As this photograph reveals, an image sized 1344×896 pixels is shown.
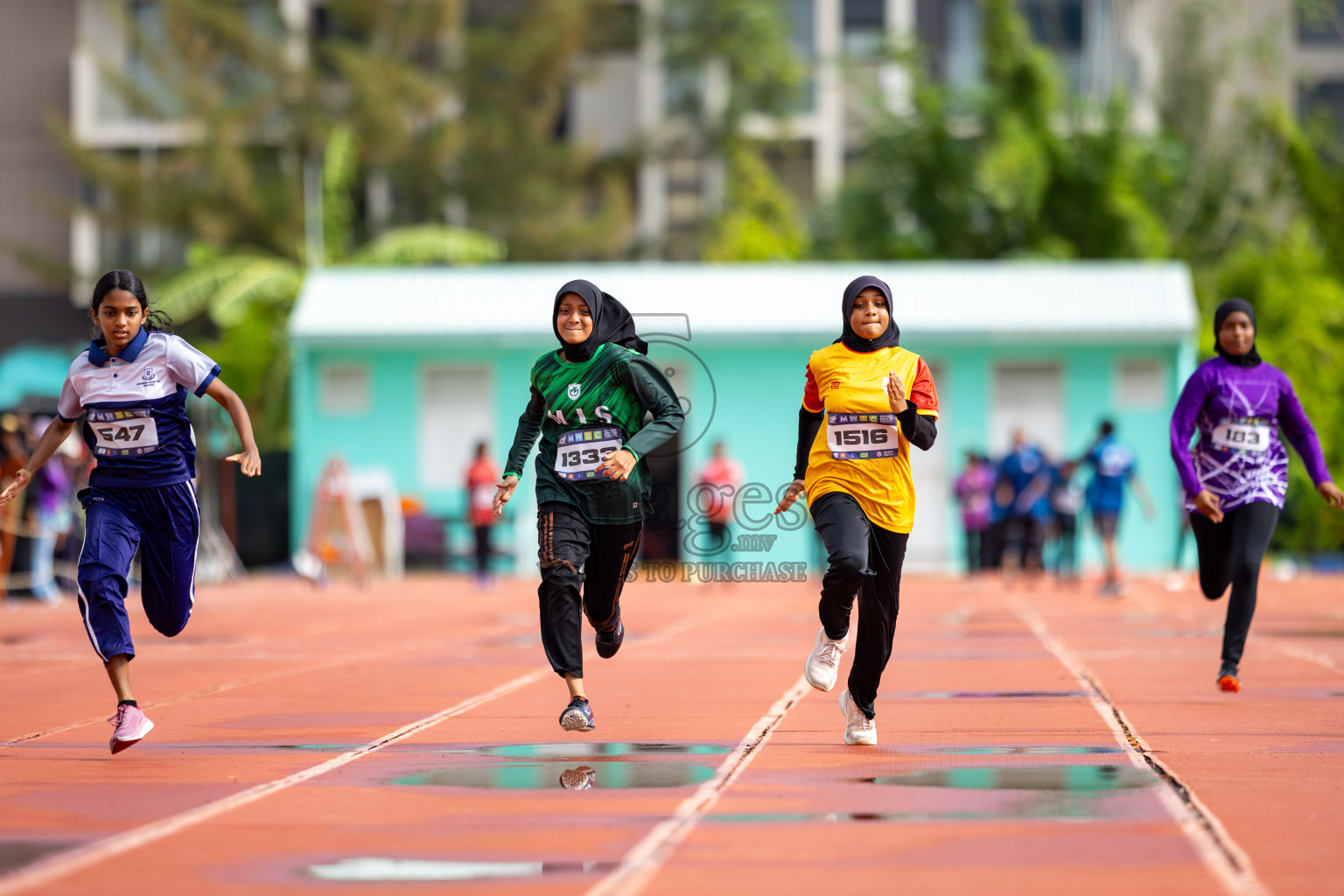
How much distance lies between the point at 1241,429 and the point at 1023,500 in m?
14.1

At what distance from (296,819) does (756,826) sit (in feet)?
4.88

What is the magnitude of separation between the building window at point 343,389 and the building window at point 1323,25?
23.8 meters

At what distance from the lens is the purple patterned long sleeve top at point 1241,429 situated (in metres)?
9.87

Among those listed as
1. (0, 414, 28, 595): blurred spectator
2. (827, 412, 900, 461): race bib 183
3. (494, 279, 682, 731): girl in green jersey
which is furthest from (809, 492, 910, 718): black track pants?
(0, 414, 28, 595): blurred spectator

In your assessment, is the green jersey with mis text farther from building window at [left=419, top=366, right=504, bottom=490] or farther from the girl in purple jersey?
building window at [left=419, top=366, right=504, bottom=490]

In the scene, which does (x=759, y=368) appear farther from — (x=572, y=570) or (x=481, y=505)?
(x=572, y=570)

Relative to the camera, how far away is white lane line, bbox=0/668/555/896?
516 cm

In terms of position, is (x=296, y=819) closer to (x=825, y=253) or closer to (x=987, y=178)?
(x=987, y=178)

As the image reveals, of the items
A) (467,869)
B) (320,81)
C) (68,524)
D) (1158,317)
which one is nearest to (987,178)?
(1158,317)

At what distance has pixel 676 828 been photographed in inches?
232

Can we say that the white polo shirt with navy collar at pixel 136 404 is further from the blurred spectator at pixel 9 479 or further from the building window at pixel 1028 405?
the building window at pixel 1028 405

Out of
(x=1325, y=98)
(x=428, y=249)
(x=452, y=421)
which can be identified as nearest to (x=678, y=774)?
(x=452, y=421)

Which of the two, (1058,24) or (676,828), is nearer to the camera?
(676,828)

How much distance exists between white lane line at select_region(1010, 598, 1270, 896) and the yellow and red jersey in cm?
134
